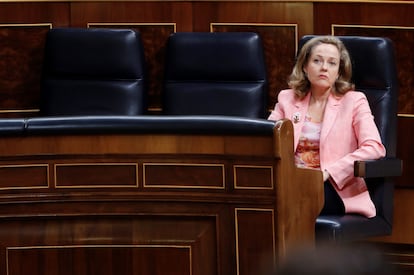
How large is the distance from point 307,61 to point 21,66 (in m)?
1.13

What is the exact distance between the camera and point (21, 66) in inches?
130

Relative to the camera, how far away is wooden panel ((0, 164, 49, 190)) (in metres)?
2.10

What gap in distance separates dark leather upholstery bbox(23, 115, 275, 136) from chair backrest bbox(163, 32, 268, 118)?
0.94m

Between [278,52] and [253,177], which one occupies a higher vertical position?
[278,52]

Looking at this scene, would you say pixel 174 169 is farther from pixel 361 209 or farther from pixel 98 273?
pixel 361 209

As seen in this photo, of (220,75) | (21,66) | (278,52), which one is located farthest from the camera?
(21,66)

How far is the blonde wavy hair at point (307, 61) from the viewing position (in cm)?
268

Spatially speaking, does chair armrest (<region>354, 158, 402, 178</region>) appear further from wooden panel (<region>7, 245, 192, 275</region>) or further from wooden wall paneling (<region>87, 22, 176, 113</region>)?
wooden wall paneling (<region>87, 22, 176, 113</region>)

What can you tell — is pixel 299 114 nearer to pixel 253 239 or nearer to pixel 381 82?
pixel 381 82

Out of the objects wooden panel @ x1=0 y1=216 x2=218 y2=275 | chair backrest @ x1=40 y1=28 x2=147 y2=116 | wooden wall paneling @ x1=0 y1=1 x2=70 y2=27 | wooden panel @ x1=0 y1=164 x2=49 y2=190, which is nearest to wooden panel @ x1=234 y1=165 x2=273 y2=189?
wooden panel @ x1=0 y1=216 x2=218 y2=275

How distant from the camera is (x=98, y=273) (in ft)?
6.81

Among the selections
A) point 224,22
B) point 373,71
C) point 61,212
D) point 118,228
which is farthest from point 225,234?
point 224,22

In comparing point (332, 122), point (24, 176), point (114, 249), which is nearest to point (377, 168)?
point (332, 122)

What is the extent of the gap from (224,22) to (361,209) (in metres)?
0.97
